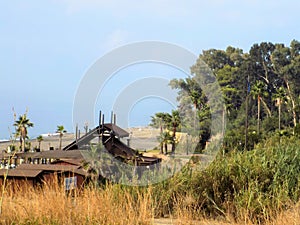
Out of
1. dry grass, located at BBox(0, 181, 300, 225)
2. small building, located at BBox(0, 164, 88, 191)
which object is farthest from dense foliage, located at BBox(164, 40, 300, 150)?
dry grass, located at BBox(0, 181, 300, 225)

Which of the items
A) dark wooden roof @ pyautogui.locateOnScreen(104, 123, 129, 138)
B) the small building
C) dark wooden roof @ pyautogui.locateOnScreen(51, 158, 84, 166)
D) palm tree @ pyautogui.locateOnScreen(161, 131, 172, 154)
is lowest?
the small building

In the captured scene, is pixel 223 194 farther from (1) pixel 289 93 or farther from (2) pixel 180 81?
(1) pixel 289 93

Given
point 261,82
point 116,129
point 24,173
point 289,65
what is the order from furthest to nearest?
point 289,65
point 261,82
point 116,129
point 24,173

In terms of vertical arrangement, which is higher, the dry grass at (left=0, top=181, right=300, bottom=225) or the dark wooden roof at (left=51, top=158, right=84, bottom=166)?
the dark wooden roof at (left=51, top=158, right=84, bottom=166)

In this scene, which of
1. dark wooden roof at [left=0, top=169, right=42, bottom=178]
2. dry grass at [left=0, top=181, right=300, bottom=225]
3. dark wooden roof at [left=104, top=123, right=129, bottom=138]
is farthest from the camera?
dark wooden roof at [left=104, top=123, right=129, bottom=138]

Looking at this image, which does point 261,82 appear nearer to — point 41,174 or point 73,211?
point 41,174

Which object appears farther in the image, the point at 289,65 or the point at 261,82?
the point at 289,65

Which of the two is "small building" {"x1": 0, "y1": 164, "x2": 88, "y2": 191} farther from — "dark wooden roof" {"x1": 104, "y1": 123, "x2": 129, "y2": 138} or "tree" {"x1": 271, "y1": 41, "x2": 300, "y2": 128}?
"tree" {"x1": 271, "y1": 41, "x2": 300, "y2": 128}

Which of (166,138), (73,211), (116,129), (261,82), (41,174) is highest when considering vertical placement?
(261,82)

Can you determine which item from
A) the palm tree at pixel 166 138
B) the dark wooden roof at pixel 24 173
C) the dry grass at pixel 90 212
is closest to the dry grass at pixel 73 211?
the dry grass at pixel 90 212

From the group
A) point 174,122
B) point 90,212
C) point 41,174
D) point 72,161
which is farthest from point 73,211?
point 174,122

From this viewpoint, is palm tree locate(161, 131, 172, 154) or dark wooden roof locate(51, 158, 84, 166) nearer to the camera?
dark wooden roof locate(51, 158, 84, 166)

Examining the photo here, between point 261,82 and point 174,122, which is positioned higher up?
point 261,82

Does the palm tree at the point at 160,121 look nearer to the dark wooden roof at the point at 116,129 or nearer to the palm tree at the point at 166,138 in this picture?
the palm tree at the point at 166,138
